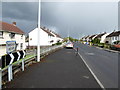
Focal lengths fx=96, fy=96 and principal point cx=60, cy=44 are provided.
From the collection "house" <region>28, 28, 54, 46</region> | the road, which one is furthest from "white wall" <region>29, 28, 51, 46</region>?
the road

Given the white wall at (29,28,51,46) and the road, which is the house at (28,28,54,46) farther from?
the road

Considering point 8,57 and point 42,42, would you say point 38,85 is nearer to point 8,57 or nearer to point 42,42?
point 8,57

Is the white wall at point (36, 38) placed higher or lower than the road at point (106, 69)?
higher

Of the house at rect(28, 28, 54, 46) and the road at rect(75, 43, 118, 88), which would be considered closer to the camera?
the road at rect(75, 43, 118, 88)

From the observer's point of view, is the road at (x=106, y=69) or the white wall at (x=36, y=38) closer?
the road at (x=106, y=69)

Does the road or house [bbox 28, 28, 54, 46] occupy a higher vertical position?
house [bbox 28, 28, 54, 46]

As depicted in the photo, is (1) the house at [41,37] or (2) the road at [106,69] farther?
(1) the house at [41,37]

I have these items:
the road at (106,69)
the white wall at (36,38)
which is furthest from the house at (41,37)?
the road at (106,69)

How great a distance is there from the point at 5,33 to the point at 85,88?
21263 millimetres

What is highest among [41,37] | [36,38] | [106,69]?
[41,37]

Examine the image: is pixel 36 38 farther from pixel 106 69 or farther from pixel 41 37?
pixel 106 69

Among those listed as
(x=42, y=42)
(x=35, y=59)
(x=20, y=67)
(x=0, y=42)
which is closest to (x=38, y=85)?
(x=20, y=67)

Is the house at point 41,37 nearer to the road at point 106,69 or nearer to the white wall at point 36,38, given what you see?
the white wall at point 36,38

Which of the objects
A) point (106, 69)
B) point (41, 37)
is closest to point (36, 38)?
point (41, 37)
